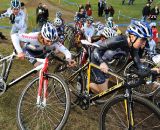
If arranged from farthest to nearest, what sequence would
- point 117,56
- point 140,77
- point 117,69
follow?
point 117,69 < point 117,56 < point 140,77

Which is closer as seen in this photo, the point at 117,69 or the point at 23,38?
the point at 23,38

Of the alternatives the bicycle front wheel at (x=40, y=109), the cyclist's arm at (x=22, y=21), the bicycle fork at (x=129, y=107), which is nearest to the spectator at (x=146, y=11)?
the cyclist's arm at (x=22, y=21)

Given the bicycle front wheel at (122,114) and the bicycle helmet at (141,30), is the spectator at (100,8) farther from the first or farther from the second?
the bicycle front wheel at (122,114)

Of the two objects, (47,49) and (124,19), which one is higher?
(47,49)

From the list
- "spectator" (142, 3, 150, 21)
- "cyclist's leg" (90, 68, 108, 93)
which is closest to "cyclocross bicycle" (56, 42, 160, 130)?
"cyclist's leg" (90, 68, 108, 93)

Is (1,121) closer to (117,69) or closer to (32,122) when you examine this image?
(32,122)

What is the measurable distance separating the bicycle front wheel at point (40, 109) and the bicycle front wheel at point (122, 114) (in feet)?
2.61

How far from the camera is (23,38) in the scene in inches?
285

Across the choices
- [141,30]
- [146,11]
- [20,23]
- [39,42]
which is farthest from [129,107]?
[146,11]

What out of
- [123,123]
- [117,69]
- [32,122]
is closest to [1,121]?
[32,122]

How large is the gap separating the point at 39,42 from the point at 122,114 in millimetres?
2544

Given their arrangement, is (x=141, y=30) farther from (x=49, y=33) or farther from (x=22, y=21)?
(x=22, y=21)

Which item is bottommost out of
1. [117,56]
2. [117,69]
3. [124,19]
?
[124,19]

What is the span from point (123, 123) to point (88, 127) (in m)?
1.33
